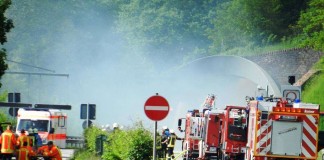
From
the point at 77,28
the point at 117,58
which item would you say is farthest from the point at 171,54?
the point at 77,28

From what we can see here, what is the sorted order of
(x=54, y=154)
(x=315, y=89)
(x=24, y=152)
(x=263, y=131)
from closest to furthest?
1. (x=263, y=131)
2. (x=54, y=154)
3. (x=24, y=152)
4. (x=315, y=89)

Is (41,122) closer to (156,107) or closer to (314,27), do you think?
(314,27)

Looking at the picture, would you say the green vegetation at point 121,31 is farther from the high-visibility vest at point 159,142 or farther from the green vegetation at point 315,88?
the high-visibility vest at point 159,142

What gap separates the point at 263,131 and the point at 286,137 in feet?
2.34

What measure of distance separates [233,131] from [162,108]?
6.94 metres

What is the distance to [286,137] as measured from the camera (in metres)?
34.0

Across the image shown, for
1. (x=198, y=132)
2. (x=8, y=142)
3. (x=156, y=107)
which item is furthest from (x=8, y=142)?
(x=156, y=107)

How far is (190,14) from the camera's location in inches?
4899

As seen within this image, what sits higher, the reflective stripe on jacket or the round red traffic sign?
the round red traffic sign

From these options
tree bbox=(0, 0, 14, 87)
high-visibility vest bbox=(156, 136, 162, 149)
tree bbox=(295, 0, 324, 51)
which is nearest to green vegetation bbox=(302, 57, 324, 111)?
tree bbox=(295, 0, 324, 51)

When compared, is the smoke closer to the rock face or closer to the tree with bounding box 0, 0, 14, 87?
the rock face

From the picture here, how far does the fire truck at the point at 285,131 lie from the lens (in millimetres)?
33750

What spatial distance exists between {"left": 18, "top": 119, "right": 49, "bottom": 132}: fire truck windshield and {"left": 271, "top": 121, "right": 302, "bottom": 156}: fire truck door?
2977 cm

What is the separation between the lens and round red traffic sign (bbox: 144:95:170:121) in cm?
3178
